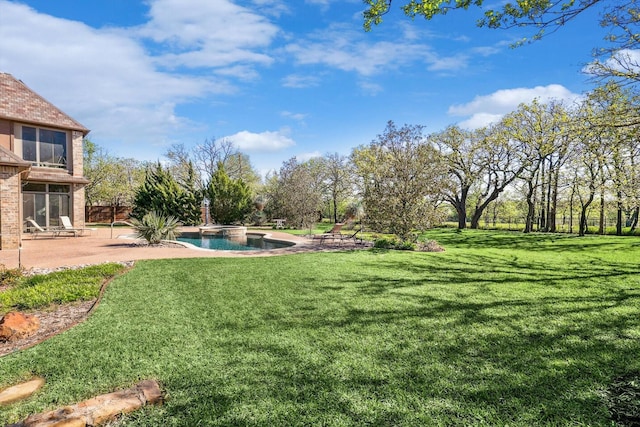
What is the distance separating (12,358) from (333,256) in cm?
727

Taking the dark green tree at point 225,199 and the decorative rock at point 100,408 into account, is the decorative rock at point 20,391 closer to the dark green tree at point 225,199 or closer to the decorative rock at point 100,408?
the decorative rock at point 100,408

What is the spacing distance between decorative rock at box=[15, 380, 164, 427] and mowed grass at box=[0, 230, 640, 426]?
0.44 feet

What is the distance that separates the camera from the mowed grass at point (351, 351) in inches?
101

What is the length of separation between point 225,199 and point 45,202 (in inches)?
436

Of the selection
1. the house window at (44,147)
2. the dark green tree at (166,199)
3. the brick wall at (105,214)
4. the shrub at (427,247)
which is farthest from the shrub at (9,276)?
the brick wall at (105,214)

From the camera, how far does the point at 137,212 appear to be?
2381cm

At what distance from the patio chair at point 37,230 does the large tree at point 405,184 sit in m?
14.6

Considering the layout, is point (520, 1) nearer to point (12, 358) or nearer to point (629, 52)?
point (629, 52)

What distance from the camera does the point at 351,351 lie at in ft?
11.7

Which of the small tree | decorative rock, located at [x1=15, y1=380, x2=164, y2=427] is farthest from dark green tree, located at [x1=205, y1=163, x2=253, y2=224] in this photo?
decorative rock, located at [x1=15, y1=380, x2=164, y2=427]

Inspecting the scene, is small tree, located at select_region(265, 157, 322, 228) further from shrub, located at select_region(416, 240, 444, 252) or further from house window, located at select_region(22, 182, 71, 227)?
house window, located at select_region(22, 182, 71, 227)

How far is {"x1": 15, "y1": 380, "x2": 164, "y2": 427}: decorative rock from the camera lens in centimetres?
234

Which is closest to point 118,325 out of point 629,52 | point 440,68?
point 629,52

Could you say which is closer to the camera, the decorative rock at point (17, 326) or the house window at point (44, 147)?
the decorative rock at point (17, 326)
